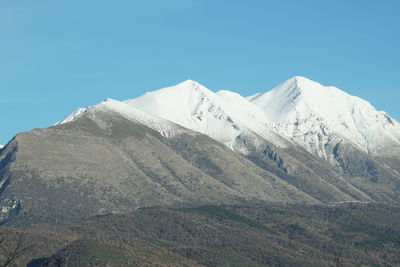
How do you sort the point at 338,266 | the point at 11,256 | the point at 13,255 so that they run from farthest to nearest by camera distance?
the point at 338,266 → the point at 11,256 → the point at 13,255

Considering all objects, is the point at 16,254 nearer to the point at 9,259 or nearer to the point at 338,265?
the point at 9,259

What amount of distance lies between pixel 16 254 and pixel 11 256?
18.4 ft

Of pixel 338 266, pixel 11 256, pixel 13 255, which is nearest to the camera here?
pixel 13 255

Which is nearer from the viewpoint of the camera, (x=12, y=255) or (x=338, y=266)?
(x=12, y=255)

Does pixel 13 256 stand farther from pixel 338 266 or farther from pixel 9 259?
pixel 338 266

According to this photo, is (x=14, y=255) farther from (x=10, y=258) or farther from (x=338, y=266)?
(x=338, y=266)

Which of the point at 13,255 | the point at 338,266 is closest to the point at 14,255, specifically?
the point at 13,255

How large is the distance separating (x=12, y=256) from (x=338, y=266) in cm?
3797

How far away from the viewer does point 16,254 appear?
81.3 m

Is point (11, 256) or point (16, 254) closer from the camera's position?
point (16, 254)

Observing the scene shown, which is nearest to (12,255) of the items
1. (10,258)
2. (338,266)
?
(10,258)

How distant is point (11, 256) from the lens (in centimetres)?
8662

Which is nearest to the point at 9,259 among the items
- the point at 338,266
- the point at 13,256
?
the point at 13,256

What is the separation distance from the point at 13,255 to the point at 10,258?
2.44m
